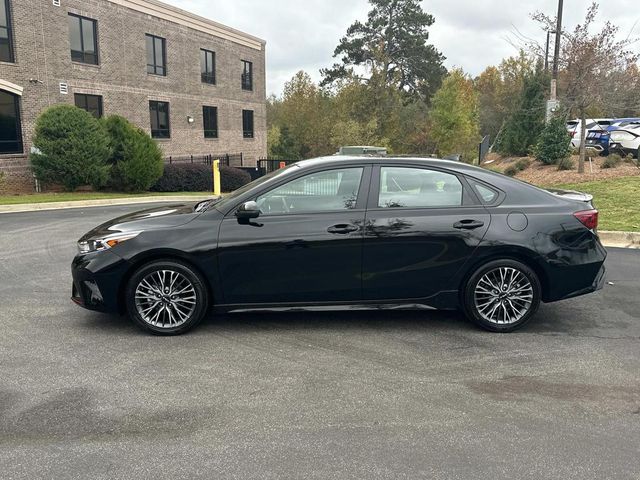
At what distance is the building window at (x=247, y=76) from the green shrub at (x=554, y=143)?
21120 millimetres

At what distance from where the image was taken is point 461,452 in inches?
126

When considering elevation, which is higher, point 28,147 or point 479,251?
point 28,147

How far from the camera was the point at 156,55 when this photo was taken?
2938 centimetres

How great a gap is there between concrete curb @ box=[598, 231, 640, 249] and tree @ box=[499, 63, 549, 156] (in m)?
16.8

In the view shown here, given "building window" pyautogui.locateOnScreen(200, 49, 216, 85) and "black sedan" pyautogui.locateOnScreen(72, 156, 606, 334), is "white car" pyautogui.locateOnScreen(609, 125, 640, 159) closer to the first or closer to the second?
"black sedan" pyautogui.locateOnScreen(72, 156, 606, 334)

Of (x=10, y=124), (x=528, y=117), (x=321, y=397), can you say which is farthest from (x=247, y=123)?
(x=321, y=397)

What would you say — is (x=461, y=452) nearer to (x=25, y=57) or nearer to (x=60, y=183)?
(x=60, y=183)

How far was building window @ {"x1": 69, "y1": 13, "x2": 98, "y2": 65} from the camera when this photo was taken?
24188mm

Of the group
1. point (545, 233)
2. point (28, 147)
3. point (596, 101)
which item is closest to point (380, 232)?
point (545, 233)

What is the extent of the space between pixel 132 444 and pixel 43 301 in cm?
345

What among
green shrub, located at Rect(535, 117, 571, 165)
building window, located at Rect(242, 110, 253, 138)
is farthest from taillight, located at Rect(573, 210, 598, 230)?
building window, located at Rect(242, 110, 253, 138)

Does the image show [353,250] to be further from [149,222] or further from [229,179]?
[229,179]

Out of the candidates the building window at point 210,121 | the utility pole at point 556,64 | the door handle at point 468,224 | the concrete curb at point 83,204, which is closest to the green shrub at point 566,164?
the utility pole at point 556,64

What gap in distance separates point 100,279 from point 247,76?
3376cm
